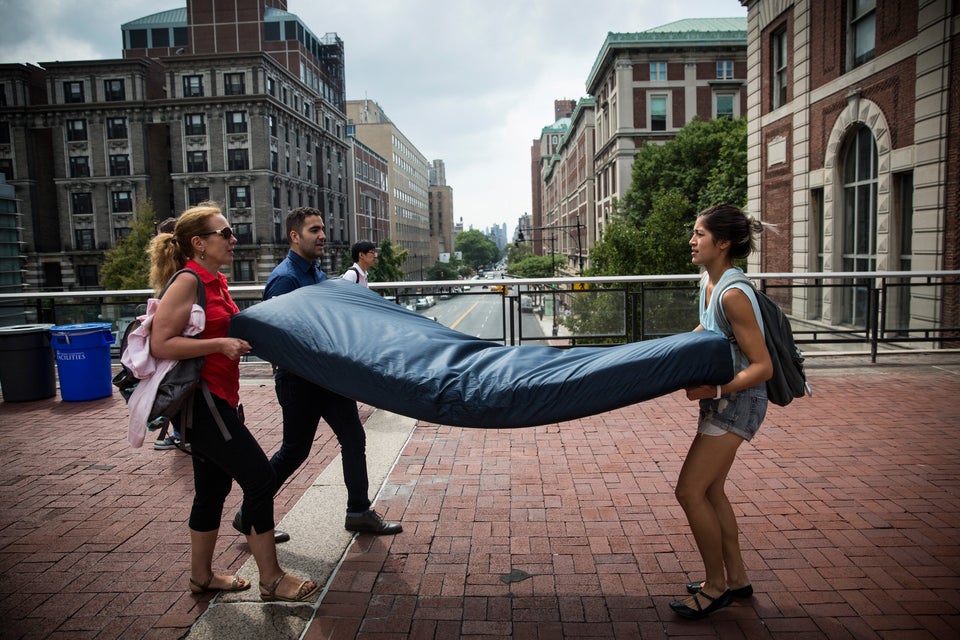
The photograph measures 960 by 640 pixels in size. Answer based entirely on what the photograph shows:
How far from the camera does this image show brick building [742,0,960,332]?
1391 centimetres

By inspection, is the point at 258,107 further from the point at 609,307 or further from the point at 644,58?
the point at 609,307

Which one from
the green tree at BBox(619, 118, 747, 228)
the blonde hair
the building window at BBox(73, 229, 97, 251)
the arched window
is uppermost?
the green tree at BBox(619, 118, 747, 228)

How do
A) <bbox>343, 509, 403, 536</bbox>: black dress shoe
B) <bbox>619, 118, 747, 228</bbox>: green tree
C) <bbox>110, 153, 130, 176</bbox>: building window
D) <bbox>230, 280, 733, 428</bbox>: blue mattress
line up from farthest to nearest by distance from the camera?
<bbox>110, 153, 130, 176</bbox>: building window → <bbox>619, 118, 747, 228</bbox>: green tree → <bbox>343, 509, 403, 536</bbox>: black dress shoe → <bbox>230, 280, 733, 428</bbox>: blue mattress

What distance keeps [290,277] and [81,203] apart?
71808mm

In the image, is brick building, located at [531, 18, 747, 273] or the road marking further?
brick building, located at [531, 18, 747, 273]

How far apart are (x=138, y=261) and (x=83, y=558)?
56.1 m

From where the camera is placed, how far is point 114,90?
63.8 m

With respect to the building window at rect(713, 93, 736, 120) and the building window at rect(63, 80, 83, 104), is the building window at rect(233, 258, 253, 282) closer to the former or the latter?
the building window at rect(63, 80, 83, 104)

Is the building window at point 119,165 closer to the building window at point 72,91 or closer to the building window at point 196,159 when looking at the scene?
the building window at point 196,159

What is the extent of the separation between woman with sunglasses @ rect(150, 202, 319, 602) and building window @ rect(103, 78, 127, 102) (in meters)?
71.3

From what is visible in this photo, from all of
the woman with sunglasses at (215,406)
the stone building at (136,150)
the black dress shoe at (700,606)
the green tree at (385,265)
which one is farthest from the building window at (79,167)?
the black dress shoe at (700,606)

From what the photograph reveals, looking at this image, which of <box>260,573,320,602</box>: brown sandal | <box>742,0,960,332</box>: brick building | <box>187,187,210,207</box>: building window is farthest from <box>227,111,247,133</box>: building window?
<box>260,573,320,602</box>: brown sandal

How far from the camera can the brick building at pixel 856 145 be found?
→ 45.6ft

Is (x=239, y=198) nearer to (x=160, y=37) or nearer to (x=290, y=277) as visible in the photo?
(x=160, y=37)
